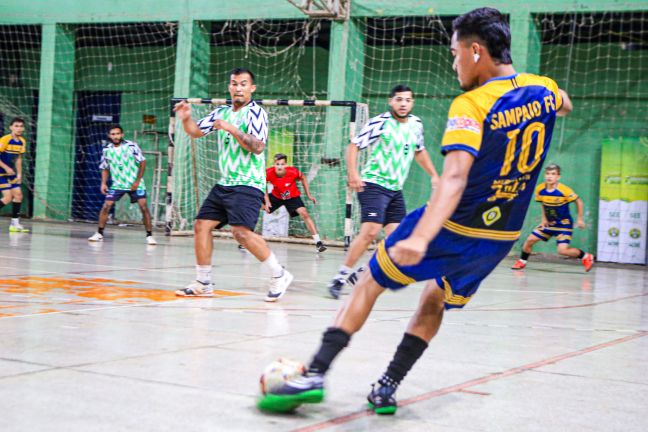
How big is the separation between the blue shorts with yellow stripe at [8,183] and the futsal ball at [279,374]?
15351 mm

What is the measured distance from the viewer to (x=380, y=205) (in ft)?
32.4

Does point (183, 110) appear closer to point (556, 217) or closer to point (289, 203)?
point (556, 217)

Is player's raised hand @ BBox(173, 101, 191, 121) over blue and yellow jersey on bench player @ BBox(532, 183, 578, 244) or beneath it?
over

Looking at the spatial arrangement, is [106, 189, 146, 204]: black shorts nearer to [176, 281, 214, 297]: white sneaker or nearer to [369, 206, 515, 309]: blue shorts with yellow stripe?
[176, 281, 214, 297]: white sneaker

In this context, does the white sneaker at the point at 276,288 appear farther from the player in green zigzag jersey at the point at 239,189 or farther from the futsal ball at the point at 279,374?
the futsal ball at the point at 279,374

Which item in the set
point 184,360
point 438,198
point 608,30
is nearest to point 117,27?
point 608,30

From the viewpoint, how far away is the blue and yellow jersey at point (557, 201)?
603 inches

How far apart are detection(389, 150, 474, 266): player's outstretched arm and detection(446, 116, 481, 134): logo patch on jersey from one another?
0.10m

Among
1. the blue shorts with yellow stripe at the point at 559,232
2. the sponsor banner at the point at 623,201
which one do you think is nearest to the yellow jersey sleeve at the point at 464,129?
the blue shorts with yellow stripe at the point at 559,232

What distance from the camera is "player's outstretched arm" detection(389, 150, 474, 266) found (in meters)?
3.58

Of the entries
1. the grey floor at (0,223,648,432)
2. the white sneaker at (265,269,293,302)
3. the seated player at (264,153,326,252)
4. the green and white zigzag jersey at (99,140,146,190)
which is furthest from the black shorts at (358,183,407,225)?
the green and white zigzag jersey at (99,140,146,190)

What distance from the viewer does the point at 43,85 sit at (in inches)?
945

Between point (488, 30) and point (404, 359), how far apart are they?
154 cm

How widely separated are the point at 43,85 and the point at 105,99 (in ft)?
6.49
